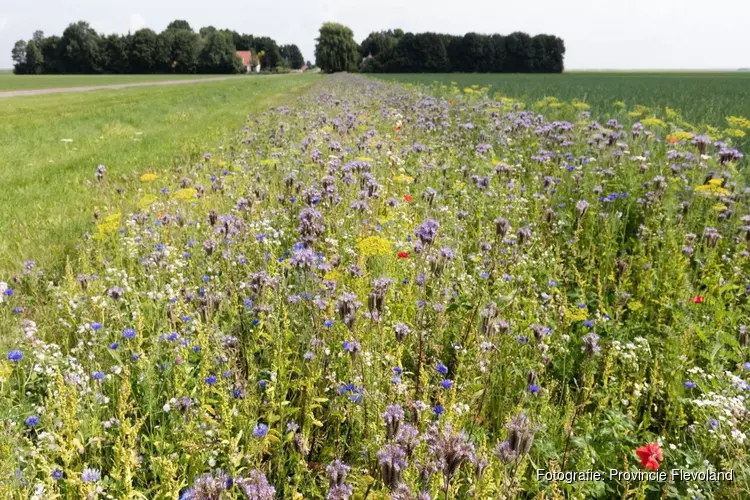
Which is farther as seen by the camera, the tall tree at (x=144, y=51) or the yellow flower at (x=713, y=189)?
the tall tree at (x=144, y=51)

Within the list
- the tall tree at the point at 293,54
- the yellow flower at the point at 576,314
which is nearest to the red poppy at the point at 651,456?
the yellow flower at the point at 576,314

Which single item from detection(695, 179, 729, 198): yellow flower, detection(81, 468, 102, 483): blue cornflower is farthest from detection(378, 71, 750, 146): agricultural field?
detection(81, 468, 102, 483): blue cornflower

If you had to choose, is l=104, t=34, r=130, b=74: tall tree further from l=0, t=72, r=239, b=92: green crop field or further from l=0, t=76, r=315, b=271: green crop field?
l=0, t=76, r=315, b=271: green crop field

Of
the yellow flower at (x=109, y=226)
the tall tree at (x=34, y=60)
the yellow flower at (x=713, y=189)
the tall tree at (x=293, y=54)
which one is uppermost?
the tall tree at (x=293, y=54)

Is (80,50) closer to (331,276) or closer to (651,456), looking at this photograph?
(331,276)

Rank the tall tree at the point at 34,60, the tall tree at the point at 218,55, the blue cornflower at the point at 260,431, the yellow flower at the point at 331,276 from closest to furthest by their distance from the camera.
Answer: the blue cornflower at the point at 260,431 → the yellow flower at the point at 331,276 → the tall tree at the point at 34,60 → the tall tree at the point at 218,55

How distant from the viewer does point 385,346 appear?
10.00ft

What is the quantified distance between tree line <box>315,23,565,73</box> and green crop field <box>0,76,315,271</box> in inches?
2989

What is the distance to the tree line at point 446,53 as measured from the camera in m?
88.0

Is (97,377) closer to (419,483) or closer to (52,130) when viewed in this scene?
(419,483)

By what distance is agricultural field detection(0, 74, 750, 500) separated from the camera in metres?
2.12

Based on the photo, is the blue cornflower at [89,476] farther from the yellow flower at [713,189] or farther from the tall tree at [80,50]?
the tall tree at [80,50]

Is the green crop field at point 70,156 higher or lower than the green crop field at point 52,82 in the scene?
lower

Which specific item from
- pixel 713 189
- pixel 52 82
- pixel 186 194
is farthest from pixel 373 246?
pixel 52 82
